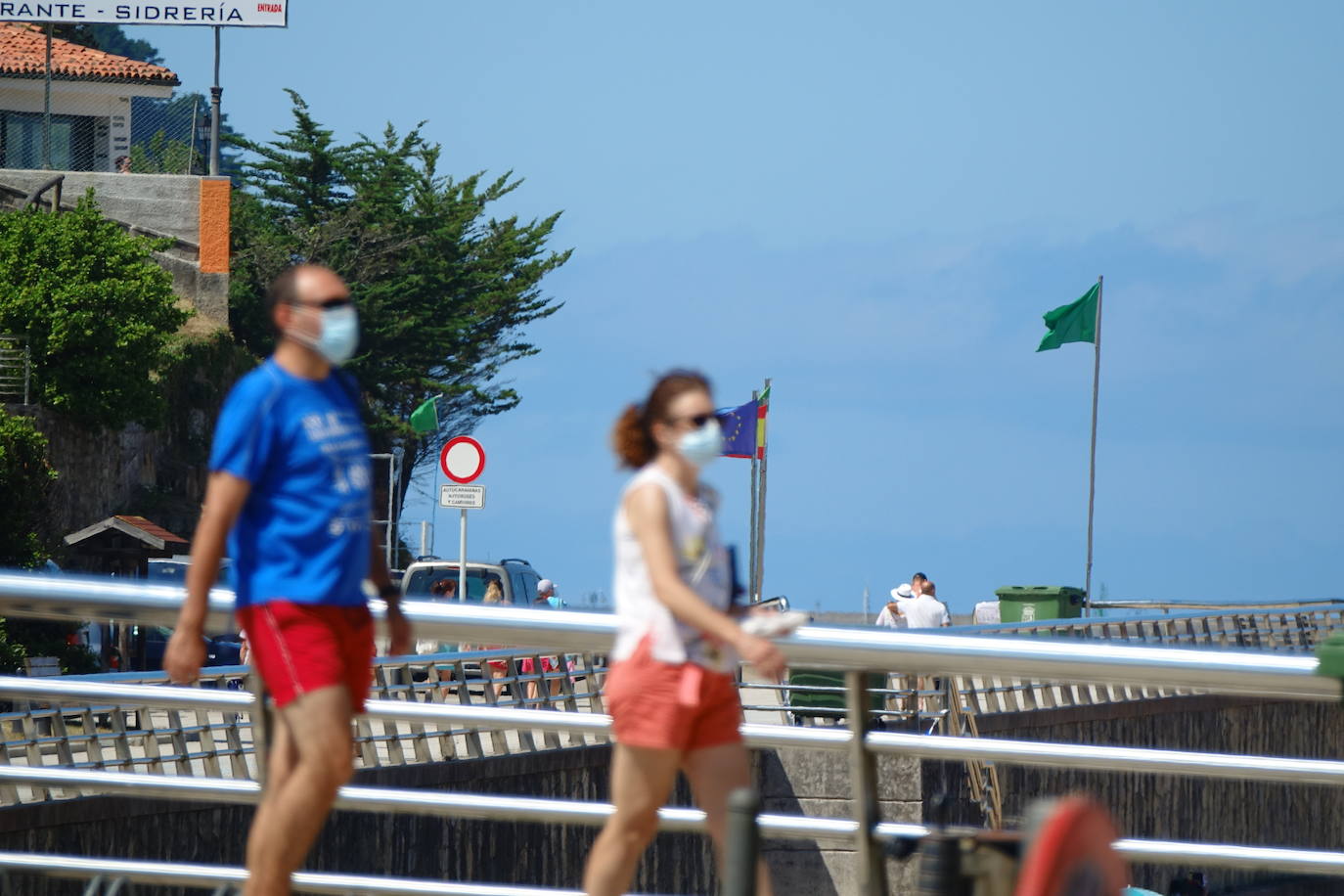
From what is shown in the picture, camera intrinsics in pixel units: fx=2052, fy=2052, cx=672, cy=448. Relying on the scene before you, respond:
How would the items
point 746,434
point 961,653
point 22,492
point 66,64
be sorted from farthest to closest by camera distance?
1. point 66,64
2. point 746,434
3. point 22,492
4. point 961,653

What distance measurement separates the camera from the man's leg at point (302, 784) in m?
4.57

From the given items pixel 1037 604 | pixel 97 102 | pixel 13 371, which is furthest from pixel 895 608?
pixel 97 102

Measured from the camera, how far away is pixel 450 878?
60.4 ft

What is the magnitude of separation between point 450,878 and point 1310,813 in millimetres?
19001

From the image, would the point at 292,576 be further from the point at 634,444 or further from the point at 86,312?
the point at 86,312

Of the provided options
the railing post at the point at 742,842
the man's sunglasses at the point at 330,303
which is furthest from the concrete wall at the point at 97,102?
the railing post at the point at 742,842

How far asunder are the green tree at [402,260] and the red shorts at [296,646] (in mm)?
56139

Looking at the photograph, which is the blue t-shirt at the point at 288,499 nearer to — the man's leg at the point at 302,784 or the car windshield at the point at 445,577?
the man's leg at the point at 302,784

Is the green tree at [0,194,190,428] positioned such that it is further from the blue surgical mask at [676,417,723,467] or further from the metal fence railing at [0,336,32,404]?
the blue surgical mask at [676,417,723,467]

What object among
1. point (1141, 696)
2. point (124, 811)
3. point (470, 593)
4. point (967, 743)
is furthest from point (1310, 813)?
point (967, 743)

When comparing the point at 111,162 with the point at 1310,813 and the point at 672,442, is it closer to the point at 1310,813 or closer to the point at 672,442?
the point at 1310,813

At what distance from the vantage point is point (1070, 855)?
2908 millimetres

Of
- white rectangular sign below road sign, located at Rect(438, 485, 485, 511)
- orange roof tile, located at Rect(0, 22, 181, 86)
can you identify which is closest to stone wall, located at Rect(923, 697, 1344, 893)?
white rectangular sign below road sign, located at Rect(438, 485, 485, 511)

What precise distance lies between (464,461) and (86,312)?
908 inches
